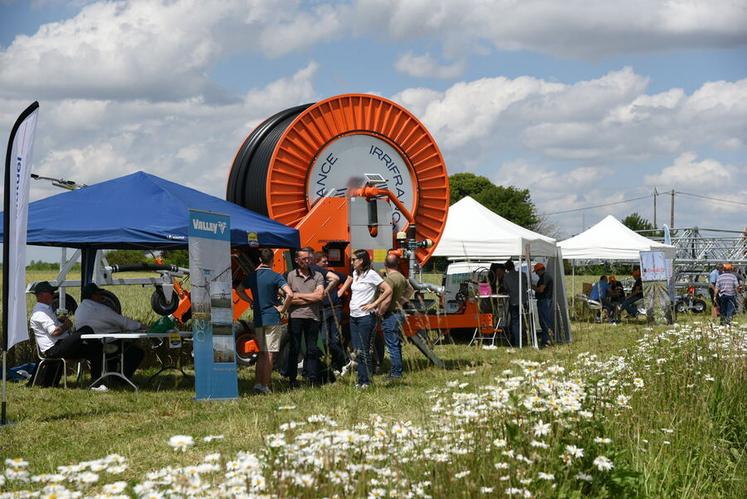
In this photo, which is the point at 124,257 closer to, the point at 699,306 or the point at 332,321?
the point at 699,306

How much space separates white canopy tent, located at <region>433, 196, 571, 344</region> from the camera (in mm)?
20062

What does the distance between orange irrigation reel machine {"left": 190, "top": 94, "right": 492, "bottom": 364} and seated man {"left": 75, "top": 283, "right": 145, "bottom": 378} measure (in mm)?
2371

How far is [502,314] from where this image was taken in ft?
64.3

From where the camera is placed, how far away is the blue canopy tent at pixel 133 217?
1145 cm

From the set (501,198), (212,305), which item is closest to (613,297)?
(212,305)

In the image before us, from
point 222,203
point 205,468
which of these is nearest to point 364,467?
point 205,468

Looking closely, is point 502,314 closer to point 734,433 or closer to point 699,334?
point 699,334

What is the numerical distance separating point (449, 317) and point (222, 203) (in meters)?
6.93

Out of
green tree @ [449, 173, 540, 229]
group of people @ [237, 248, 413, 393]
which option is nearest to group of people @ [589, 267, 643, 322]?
group of people @ [237, 248, 413, 393]

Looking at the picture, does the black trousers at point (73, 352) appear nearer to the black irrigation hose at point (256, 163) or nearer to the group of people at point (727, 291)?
the black irrigation hose at point (256, 163)

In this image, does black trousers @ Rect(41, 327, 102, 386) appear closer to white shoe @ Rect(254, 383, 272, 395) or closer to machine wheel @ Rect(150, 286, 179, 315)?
machine wheel @ Rect(150, 286, 179, 315)

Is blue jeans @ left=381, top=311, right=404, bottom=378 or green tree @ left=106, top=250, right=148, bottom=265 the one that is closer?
blue jeans @ left=381, top=311, right=404, bottom=378

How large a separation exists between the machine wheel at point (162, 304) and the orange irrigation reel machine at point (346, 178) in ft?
4.53

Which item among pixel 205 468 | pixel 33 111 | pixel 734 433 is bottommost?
pixel 734 433
